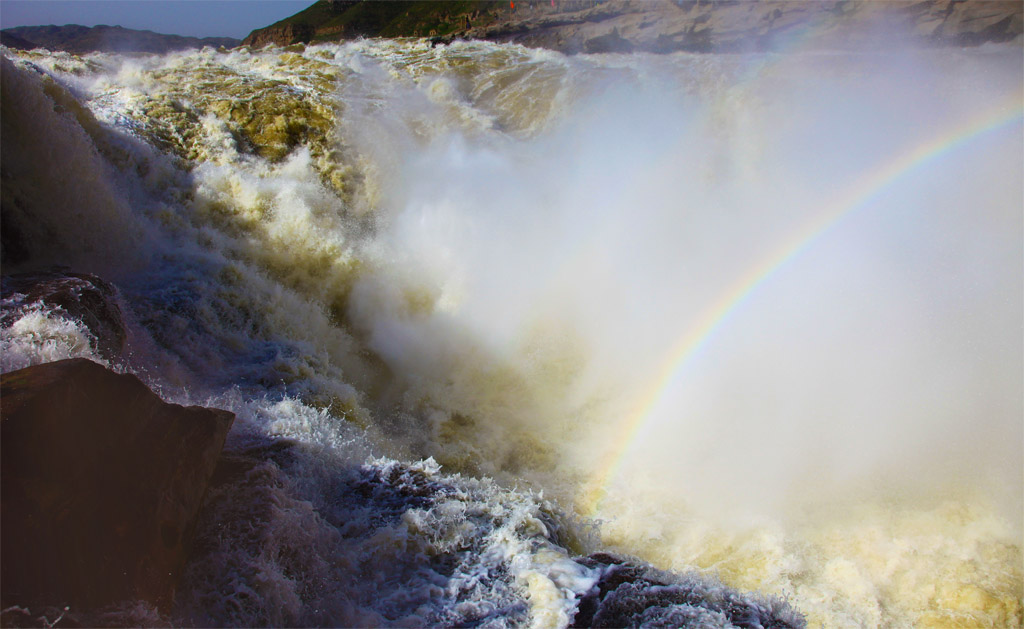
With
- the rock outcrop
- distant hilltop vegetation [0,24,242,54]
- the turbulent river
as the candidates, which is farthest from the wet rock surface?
distant hilltop vegetation [0,24,242,54]

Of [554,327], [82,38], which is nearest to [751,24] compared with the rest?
[554,327]

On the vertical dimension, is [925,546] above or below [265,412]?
above

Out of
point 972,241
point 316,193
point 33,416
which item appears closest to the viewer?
point 33,416

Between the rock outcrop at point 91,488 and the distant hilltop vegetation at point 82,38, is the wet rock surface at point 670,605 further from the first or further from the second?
the distant hilltop vegetation at point 82,38

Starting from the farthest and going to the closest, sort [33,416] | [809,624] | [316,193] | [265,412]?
[316,193] → [265,412] → [809,624] → [33,416]

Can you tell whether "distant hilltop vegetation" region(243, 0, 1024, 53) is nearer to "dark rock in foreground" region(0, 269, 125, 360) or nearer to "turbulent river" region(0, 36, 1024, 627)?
"turbulent river" region(0, 36, 1024, 627)

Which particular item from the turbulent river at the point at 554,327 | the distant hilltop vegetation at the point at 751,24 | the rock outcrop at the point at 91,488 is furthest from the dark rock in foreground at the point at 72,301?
the distant hilltop vegetation at the point at 751,24

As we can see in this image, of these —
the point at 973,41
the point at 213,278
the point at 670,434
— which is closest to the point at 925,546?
the point at 670,434

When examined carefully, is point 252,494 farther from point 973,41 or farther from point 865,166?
point 973,41
